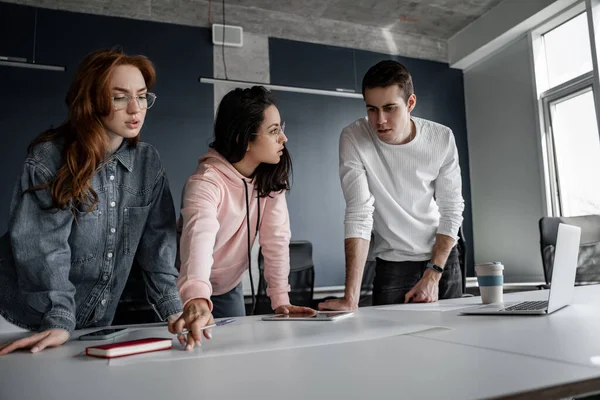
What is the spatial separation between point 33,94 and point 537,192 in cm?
425

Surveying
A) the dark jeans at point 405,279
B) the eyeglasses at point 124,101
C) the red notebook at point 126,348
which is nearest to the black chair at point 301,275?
the dark jeans at point 405,279

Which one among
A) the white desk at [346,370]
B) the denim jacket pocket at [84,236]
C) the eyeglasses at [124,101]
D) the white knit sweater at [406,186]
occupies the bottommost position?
the white desk at [346,370]

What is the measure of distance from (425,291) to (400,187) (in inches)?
16.5

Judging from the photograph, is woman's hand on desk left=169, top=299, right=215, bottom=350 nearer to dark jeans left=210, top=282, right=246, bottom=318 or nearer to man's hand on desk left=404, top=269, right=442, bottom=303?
dark jeans left=210, top=282, right=246, bottom=318

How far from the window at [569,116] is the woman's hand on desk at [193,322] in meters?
3.94

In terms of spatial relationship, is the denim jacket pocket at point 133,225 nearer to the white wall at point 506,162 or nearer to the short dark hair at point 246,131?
the short dark hair at point 246,131

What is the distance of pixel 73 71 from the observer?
3.60 m

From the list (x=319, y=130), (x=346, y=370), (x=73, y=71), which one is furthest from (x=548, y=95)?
(x=346, y=370)

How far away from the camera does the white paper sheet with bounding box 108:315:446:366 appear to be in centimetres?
77

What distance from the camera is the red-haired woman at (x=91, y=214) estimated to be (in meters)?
1.13

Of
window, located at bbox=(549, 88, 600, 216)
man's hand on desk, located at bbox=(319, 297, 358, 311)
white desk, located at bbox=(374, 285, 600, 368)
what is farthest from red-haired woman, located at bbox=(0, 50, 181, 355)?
window, located at bbox=(549, 88, 600, 216)

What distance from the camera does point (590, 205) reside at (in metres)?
4.18

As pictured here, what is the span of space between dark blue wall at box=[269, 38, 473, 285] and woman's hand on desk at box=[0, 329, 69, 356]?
141 inches

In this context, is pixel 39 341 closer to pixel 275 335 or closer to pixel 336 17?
pixel 275 335
